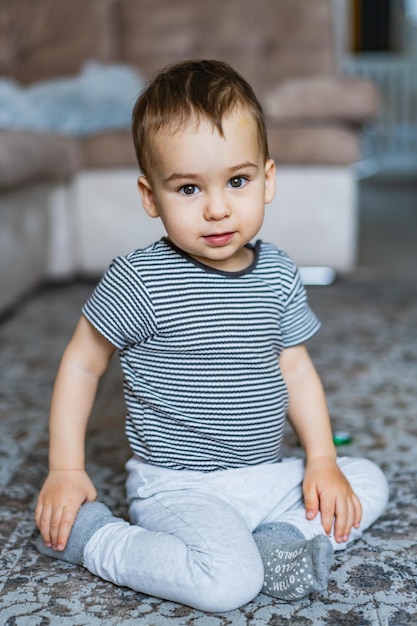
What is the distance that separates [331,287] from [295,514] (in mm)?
1405

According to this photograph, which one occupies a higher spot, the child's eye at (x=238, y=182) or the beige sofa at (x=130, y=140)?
Result: the child's eye at (x=238, y=182)

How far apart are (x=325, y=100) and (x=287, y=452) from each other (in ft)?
4.71

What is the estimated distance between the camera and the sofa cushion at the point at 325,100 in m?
2.28

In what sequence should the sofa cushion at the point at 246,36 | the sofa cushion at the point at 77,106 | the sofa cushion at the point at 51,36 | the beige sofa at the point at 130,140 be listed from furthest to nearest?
the sofa cushion at the point at 51,36 → the sofa cushion at the point at 246,36 → the sofa cushion at the point at 77,106 → the beige sofa at the point at 130,140

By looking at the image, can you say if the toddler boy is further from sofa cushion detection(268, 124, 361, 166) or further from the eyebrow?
sofa cushion detection(268, 124, 361, 166)

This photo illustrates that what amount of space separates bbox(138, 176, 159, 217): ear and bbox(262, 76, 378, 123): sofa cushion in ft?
5.04

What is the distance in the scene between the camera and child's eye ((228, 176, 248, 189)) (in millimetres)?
808

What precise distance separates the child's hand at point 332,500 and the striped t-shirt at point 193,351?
6 centimetres

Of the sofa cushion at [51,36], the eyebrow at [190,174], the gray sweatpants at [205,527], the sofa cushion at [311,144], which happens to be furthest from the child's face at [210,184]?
the sofa cushion at [51,36]

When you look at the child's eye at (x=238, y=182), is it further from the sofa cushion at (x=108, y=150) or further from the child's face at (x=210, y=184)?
the sofa cushion at (x=108, y=150)

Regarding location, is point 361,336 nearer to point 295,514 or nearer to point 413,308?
point 413,308

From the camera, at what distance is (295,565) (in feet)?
2.45

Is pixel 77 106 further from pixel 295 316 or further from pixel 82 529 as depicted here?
pixel 82 529

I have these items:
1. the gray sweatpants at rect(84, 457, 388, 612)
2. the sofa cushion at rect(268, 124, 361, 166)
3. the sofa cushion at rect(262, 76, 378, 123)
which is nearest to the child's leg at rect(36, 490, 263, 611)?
the gray sweatpants at rect(84, 457, 388, 612)
